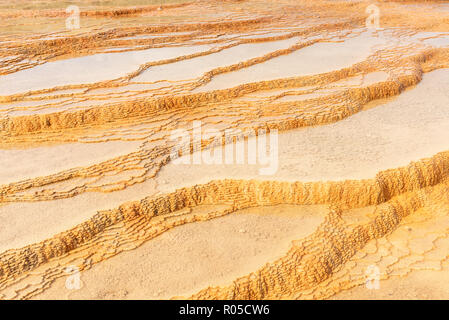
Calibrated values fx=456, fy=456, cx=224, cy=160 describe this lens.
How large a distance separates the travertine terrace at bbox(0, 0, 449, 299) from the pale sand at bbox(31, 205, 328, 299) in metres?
0.01

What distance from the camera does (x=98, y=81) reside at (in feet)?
17.8

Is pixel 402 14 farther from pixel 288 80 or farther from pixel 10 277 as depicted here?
pixel 10 277

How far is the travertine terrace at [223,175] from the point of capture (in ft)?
9.39

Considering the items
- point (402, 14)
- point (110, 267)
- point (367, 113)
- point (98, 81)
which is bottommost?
point (110, 267)

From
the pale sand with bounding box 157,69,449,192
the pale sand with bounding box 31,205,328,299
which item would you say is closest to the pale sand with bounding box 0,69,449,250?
the pale sand with bounding box 157,69,449,192

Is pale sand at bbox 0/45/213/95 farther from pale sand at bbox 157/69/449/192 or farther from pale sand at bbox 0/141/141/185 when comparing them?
pale sand at bbox 157/69/449/192

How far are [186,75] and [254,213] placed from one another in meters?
2.74

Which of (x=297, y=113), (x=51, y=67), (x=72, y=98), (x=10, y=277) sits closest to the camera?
(x=10, y=277)

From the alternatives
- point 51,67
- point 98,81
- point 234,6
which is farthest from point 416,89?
point 234,6

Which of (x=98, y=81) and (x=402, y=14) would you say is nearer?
(x=98, y=81)

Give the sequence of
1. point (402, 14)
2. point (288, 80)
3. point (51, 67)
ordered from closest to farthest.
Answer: point (288, 80)
point (51, 67)
point (402, 14)

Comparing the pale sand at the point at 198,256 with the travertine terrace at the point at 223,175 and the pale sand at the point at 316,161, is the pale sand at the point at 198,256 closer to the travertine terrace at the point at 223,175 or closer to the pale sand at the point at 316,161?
the travertine terrace at the point at 223,175

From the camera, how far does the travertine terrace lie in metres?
2.86

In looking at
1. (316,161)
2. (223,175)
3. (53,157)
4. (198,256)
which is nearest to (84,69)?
(53,157)
